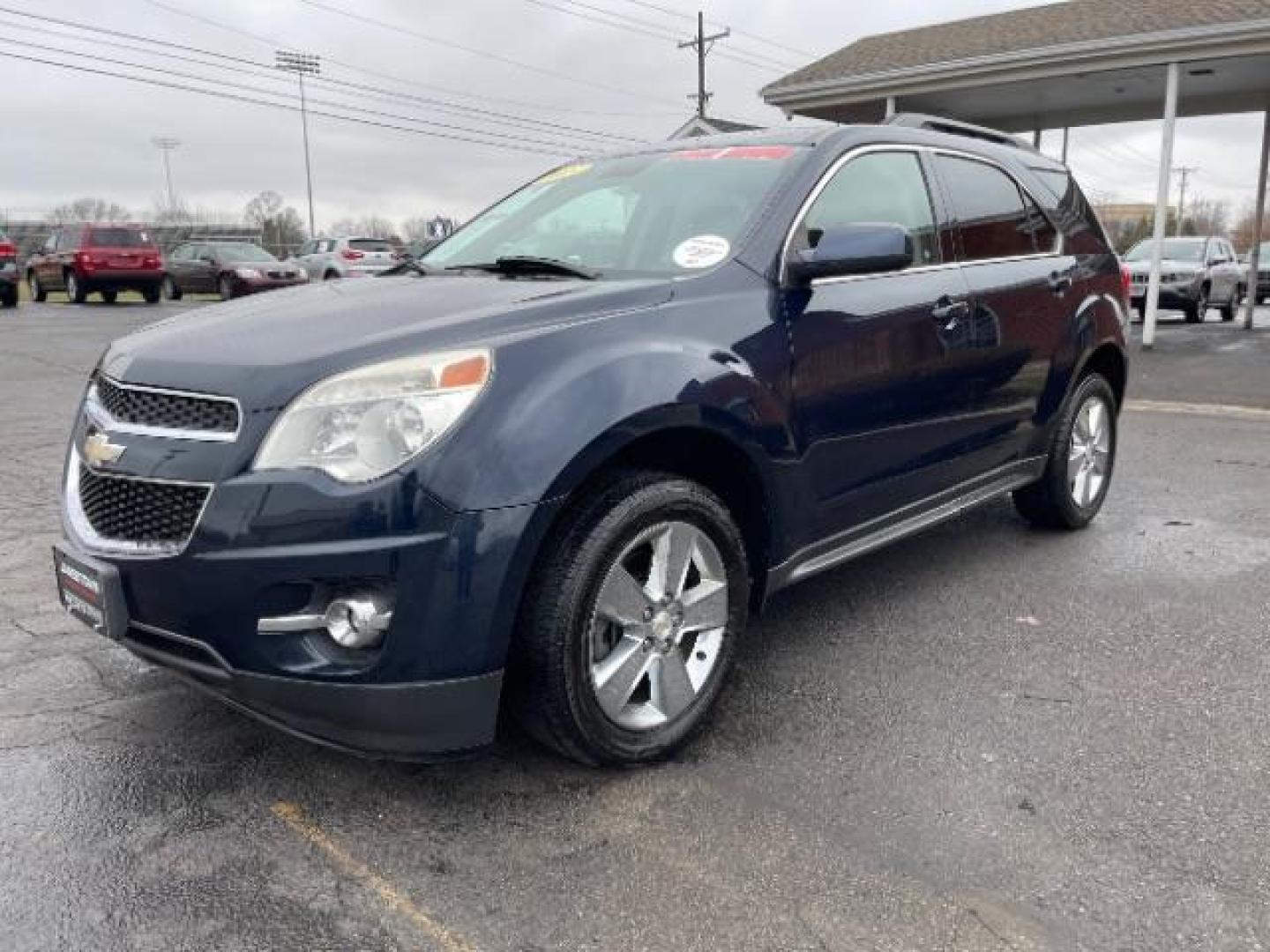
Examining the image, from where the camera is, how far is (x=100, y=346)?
1459 centimetres

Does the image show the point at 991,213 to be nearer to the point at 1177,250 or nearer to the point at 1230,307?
the point at 1177,250

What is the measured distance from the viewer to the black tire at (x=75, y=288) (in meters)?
24.6

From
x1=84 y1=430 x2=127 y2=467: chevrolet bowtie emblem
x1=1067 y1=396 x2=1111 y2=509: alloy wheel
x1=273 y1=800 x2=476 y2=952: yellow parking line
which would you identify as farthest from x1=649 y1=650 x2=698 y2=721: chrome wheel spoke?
x1=1067 y1=396 x2=1111 y2=509: alloy wheel

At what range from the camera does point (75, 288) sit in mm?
24875

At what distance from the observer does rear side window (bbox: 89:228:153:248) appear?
24719 millimetres

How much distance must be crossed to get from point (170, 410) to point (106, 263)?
24.7 meters

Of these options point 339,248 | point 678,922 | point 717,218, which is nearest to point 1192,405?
point 717,218

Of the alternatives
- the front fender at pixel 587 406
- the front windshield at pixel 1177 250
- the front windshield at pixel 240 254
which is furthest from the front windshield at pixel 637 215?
the front windshield at pixel 240 254

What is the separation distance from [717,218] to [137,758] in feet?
7.74

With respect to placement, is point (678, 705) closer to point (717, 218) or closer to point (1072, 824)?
point (1072, 824)

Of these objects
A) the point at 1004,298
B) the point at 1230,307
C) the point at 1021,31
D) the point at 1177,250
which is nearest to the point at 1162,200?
the point at 1021,31

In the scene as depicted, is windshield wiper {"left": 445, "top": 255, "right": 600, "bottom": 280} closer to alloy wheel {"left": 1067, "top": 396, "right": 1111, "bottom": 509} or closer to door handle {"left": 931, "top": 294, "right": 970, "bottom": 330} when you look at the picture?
door handle {"left": 931, "top": 294, "right": 970, "bottom": 330}

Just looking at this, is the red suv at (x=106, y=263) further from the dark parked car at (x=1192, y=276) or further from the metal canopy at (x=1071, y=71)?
the dark parked car at (x=1192, y=276)

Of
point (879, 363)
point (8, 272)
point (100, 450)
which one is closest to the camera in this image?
point (100, 450)
